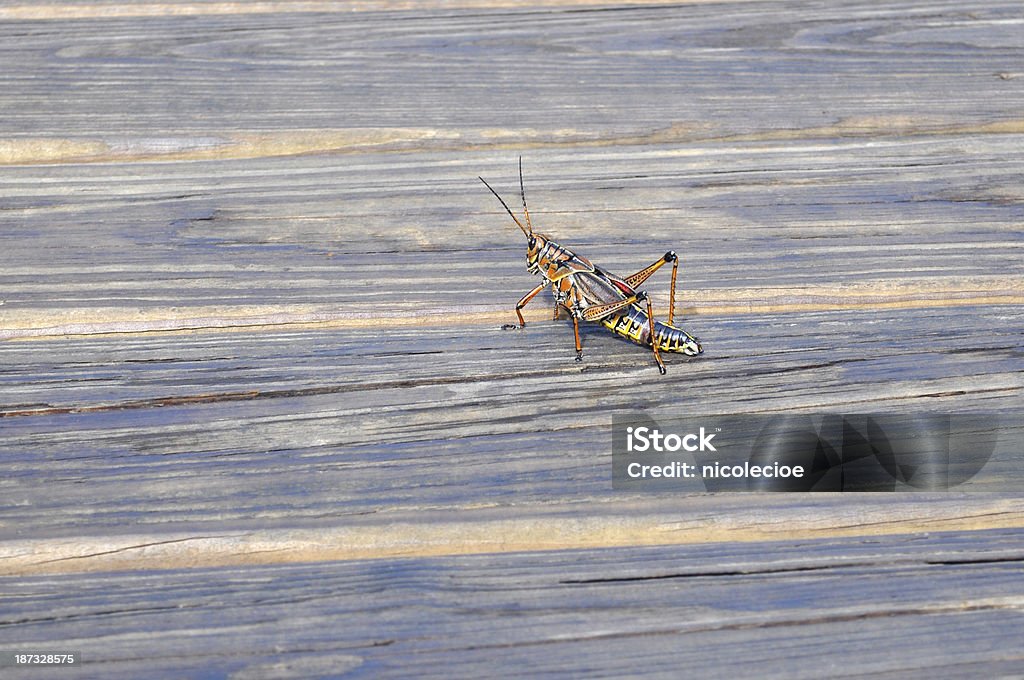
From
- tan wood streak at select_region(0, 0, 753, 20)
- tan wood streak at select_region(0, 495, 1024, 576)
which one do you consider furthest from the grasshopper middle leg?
tan wood streak at select_region(0, 0, 753, 20)

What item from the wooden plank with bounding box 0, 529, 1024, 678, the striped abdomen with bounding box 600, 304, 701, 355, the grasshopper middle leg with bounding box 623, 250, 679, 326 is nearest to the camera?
the wooden plank with bounding box 0, 529, 1024, 678

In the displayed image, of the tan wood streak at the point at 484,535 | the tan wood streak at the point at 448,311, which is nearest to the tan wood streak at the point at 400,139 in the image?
the tan wood streak at the point at 448,311

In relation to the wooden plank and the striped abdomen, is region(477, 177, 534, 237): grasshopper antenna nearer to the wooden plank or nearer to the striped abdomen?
the striped abdomen

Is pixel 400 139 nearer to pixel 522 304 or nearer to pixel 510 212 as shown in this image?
pixel 510 212

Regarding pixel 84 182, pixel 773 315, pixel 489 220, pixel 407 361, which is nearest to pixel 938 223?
pixel 773 315

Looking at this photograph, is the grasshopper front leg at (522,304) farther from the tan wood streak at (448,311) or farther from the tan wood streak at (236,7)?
the tan wood streak at (236,7)

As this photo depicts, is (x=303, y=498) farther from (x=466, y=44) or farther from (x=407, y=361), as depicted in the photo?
(x=466, y=44)
